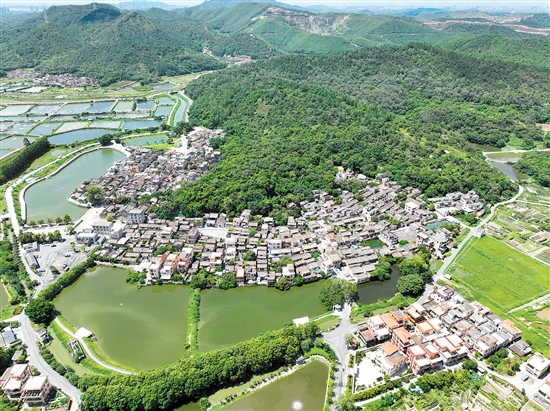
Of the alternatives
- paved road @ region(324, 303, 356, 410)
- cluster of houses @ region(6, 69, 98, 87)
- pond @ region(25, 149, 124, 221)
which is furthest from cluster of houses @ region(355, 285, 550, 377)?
cluster of houses @ region(6, 69, 98, 87)

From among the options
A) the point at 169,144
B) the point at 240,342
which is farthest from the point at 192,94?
the point at 240,342

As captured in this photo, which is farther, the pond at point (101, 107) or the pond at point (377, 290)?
the pond at point (101, 107)

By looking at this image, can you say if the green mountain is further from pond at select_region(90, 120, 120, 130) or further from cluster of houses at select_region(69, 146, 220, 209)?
cluster of houses at select_region(69, 146, 220, 209)

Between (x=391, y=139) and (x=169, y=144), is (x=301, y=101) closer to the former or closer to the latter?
(x=391, y=139)

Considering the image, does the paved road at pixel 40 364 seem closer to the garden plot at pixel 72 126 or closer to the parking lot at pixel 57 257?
the parking lot at pixel 57 257

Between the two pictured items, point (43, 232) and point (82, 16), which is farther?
point (82, 16)

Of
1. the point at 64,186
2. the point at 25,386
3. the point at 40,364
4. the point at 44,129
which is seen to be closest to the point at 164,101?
the point at 44,129

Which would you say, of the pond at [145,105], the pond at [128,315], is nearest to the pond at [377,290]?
the pond at [128,315]
